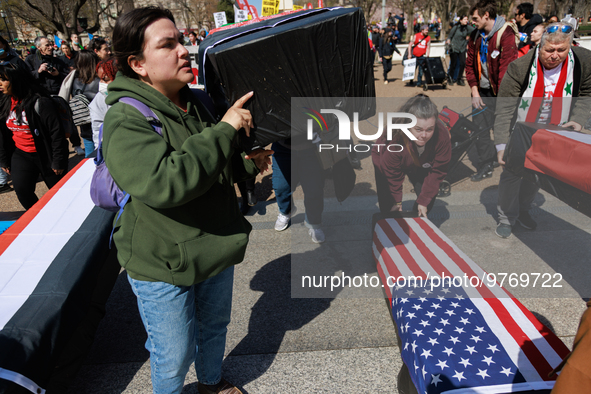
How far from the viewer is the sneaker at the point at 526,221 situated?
384cm

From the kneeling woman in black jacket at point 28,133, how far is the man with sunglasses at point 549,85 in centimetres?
413

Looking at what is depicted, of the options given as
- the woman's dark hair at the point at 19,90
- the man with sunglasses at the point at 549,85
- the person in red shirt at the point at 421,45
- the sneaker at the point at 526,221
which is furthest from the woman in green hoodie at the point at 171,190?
the person in red shirt at the point at 421,45

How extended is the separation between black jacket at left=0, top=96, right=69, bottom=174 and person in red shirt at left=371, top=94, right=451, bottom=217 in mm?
2981

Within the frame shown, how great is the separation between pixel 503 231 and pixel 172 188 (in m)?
3.42

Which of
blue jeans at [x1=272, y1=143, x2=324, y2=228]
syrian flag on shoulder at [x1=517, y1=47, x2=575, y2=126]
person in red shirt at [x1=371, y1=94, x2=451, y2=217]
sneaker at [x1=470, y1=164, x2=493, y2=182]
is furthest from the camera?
sneaker at [x1=470, y1=164, x2=493, y2=182]

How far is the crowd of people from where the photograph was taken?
53.9 inches

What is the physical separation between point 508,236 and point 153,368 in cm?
329

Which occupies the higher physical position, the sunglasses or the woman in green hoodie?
the sunglasses

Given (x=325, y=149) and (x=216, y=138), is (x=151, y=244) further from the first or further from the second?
(x=325, y=149)

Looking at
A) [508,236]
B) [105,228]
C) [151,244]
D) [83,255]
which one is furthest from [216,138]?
[508,236]

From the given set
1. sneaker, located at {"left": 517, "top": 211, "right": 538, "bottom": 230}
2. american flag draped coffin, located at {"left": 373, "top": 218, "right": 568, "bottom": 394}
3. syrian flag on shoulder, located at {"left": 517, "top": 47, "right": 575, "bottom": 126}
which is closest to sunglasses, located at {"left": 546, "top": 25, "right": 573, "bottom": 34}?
syrian flag on shoulder, located at {"left": 517, "top": 47, "right": 575, "bottom": 126}

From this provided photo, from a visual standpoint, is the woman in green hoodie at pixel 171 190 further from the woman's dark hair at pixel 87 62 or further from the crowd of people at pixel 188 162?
the woman's dark hair at pixel 87 62

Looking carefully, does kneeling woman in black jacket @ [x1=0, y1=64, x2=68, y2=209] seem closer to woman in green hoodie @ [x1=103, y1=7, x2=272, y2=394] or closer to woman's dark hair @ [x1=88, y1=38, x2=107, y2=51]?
woman's dark hair @ [x1=88, y1=38, x2=107, y2=51]

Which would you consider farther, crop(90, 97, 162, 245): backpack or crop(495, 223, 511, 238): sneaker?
crop(495, 223, 511, 238): sneaker
